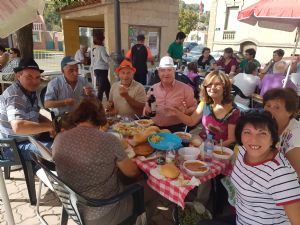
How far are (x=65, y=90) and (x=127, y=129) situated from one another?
1379 mm

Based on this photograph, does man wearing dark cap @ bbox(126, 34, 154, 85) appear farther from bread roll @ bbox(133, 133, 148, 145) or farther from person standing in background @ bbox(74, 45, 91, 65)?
bread roll @ bbox(133, 133, 148, 145)

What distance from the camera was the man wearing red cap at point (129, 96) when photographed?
3355mm

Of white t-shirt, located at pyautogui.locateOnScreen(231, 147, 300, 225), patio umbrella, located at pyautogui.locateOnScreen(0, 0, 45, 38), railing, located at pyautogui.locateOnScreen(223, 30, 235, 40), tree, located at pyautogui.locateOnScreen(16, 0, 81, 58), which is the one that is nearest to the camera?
patio umbrella, located at pyautogui.locateOnScreen(0, 0, 45, 38)

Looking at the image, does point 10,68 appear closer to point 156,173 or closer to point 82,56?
point 82,56

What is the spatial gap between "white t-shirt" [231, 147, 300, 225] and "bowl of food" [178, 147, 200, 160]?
1.48ft

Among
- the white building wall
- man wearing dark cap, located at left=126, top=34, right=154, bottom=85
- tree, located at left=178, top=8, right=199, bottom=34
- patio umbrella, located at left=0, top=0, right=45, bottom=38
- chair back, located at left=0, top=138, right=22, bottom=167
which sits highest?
tree, located at left=178, top=8, right=199, bottom=34

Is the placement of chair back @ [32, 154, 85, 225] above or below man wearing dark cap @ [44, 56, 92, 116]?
below

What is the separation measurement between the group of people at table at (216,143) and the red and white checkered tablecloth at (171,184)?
15 centimetres

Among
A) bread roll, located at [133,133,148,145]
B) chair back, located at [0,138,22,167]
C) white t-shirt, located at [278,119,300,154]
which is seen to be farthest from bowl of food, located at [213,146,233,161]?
chair back, located at [0,138,22,167]

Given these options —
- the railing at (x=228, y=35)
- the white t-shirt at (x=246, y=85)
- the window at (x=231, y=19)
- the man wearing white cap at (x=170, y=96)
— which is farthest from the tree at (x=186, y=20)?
the man wearing white cap at (x=170, y=96)

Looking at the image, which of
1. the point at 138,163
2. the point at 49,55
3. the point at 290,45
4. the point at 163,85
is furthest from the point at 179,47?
the point at 290,45

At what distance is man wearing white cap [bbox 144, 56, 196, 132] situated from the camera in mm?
3172

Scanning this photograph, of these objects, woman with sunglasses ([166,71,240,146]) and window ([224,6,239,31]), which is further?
window ([224,6,239,31])

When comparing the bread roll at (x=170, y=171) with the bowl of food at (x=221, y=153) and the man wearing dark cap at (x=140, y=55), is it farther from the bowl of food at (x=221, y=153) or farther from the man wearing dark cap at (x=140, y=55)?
the man wearing dark cap at (x=140, y=55)
